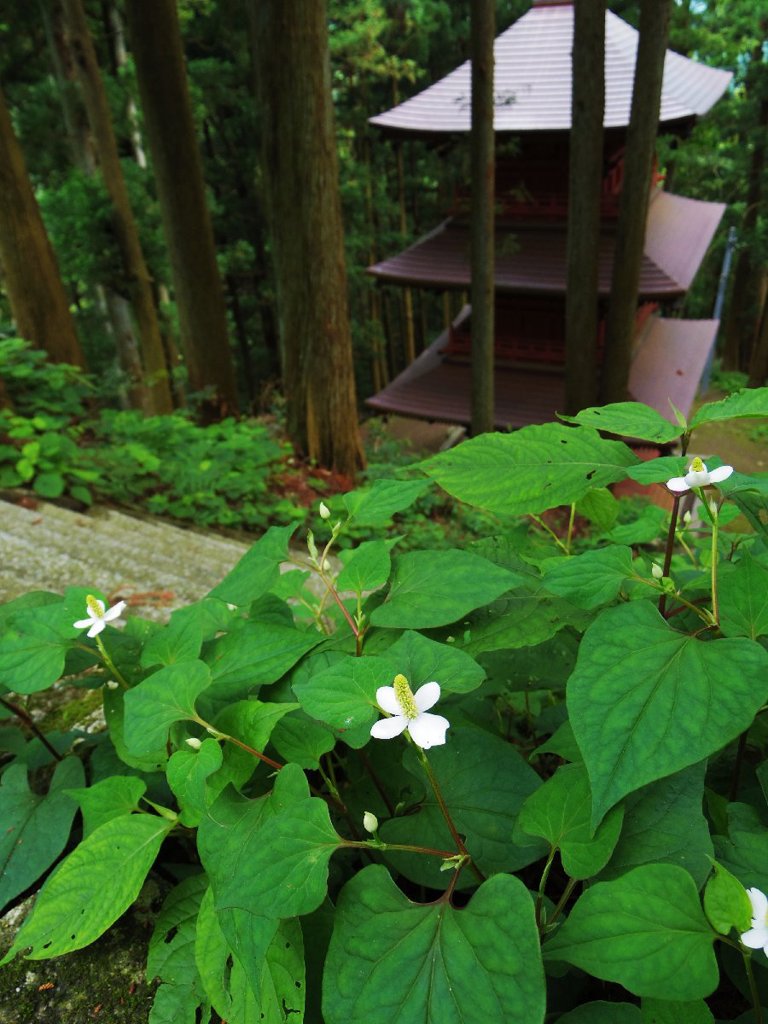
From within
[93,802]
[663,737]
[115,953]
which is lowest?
[115,953]

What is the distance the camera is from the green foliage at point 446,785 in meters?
0.53

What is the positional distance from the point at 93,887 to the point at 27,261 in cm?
656

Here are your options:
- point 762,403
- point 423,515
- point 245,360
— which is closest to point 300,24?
point 423,515

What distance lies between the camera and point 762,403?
73 cm

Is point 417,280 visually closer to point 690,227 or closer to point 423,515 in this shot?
point 690,227

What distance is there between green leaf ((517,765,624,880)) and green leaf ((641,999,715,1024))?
100mm

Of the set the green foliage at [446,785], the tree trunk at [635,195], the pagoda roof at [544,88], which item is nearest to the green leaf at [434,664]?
the green foliage at [446,785]

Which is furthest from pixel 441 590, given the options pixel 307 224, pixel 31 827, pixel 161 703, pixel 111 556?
pixel 307 224

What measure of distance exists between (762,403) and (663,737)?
383mm

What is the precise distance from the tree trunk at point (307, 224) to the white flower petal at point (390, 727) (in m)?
5.72

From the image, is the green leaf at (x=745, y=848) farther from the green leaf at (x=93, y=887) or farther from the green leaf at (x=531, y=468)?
the green leaf at (x=93, y=887)

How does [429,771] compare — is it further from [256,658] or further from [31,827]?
[31,827]

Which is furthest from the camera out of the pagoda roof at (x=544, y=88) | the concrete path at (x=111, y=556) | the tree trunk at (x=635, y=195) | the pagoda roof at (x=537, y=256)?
the pagoda roof at (x=544, y=88)

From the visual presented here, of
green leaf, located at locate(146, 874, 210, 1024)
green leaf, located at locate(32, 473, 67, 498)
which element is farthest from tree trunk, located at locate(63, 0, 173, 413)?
green leaf, located at locate(146, 874, 210, 1024)
